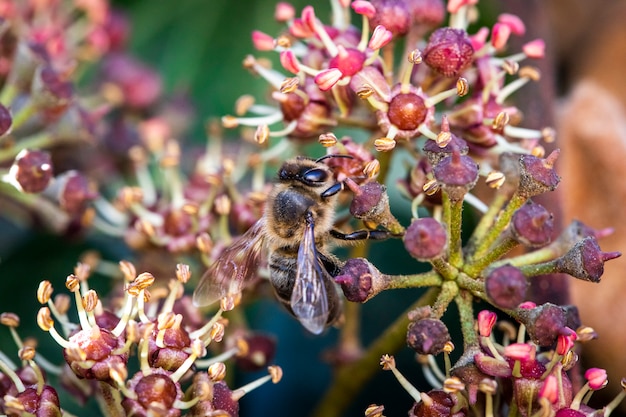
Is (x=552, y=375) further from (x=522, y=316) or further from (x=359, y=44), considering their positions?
(x=359, y=44)

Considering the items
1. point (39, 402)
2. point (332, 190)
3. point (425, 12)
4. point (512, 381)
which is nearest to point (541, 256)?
point (512, 381)

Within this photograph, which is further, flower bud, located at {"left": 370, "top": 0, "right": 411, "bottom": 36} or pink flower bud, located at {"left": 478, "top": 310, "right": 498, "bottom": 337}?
flower bud, located at {"left": 370, "top": 0, "right": 411, "bottom": 36}

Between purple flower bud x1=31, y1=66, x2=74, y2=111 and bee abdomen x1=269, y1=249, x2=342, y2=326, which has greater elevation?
purple flower bud x1=31, y1=66, x2=74, y2=111

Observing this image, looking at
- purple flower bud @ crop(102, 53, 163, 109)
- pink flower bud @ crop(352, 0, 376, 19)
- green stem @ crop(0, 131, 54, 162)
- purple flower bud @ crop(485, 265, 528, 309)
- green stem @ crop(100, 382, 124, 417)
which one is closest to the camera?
purple flower bud @ crop(485, 265, 528, 309)

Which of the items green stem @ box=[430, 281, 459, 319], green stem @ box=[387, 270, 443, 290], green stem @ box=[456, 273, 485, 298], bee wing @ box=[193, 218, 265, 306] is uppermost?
green stem @ box=[456, 273, 485, 298]

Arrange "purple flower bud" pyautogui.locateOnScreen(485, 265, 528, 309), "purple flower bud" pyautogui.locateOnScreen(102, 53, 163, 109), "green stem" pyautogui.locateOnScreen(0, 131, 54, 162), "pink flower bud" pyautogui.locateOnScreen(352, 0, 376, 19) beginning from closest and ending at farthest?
"purple flower bud" pyautogui.locateOnScreen(485, 265, 528, 309)
"pink flower bud" pyautogui.locateOnScreen(352, 0, 376, 19)
"green stem" pyautogui.locateOnScreen(0, 131, 54, 162)
"purple flower bud" pyautogui.locateOnScreen(102, 53, 163, 109)

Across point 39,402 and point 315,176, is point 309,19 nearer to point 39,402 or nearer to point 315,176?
point 315,176

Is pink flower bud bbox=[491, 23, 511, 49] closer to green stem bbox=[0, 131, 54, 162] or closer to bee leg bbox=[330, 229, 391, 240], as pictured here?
bee leg bbox=[330, 229, 391, 240]

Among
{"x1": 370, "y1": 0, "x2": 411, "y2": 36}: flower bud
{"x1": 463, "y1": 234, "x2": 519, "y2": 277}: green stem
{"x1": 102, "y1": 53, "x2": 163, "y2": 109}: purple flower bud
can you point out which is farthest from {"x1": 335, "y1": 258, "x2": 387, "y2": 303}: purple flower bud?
{"x1": 102, "y1": 53, "x2": 163, "y2": 109}: purple flower bud
